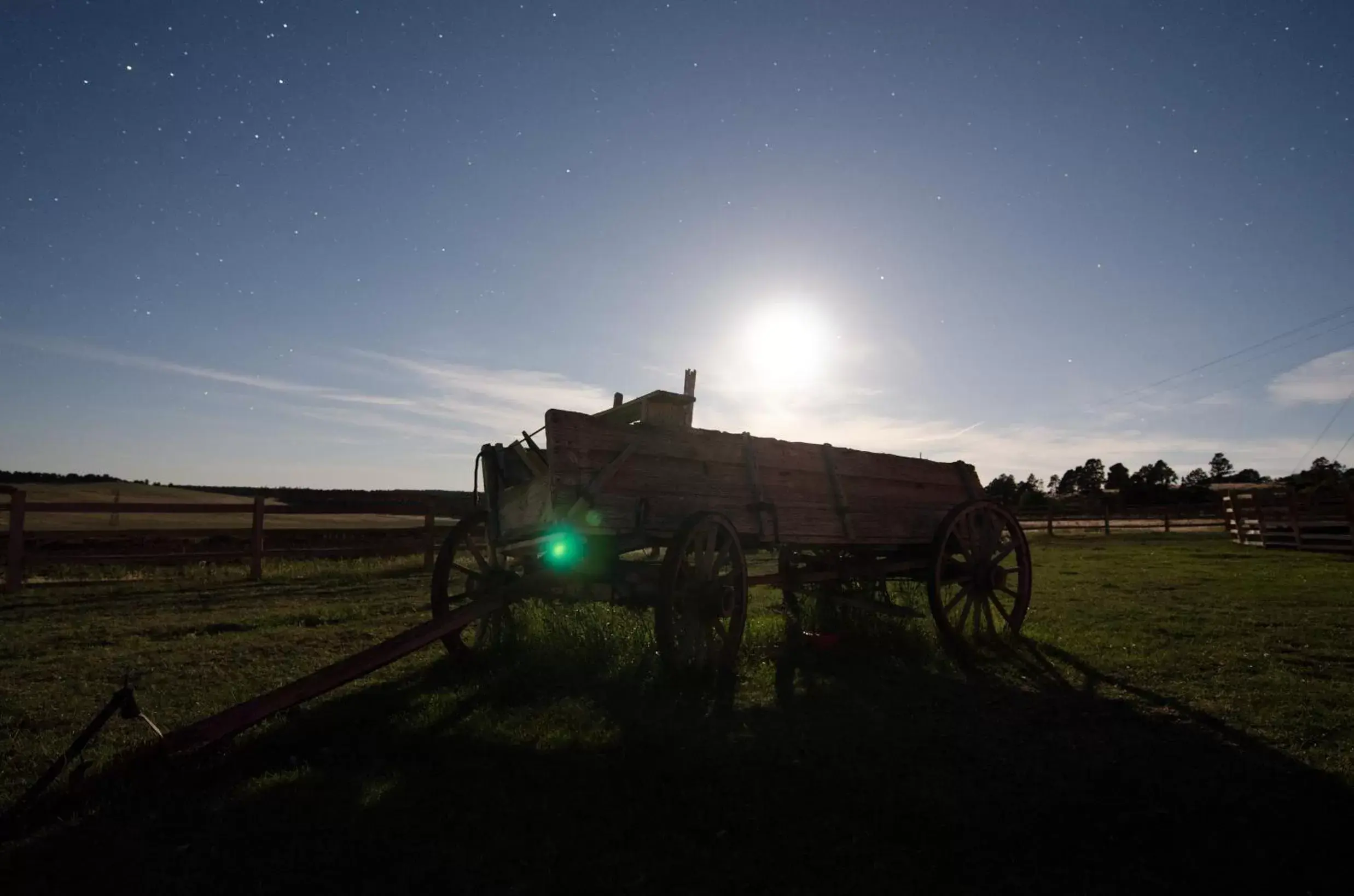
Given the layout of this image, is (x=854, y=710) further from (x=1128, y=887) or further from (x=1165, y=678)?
(x=1165, y=678)

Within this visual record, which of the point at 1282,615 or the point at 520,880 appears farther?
the point at 1282,615

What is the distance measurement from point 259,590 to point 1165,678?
1125 centimetres

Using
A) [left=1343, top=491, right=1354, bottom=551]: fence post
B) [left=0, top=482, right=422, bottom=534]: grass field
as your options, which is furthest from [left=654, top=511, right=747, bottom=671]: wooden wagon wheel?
[left=1343, top=491, right=1354, bottom=551]: fence post

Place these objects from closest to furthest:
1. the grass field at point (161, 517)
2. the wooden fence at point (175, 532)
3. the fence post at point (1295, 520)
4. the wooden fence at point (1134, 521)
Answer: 1. the wooden fence at point (175, 532)
2. the fence post at point (1295, 520)
3. the grass field at point (161, 517)
4. the wooden fence at point (1134, 521)

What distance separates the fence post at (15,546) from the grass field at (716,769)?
4.42 m

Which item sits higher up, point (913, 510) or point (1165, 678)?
point (913, 510)

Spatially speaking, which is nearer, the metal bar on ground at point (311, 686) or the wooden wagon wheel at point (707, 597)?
the metal bar on ground at point (311, 686)

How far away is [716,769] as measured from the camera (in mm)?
3631

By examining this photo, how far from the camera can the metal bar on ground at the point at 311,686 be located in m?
3.38

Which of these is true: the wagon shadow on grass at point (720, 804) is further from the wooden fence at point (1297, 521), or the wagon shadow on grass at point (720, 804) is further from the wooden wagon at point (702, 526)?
the wooden fence at point (1297, 521)

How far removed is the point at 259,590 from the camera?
37.1 ft

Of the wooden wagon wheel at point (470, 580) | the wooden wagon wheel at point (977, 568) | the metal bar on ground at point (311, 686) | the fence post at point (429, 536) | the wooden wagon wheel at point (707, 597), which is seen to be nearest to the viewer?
the metal bar on ground at point (311, 686)

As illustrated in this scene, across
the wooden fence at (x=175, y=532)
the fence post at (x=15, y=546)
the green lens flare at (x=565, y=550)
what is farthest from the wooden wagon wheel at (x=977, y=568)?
the fence post at (x=15, y=546)

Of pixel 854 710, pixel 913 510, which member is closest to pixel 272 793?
pixel 854 710
